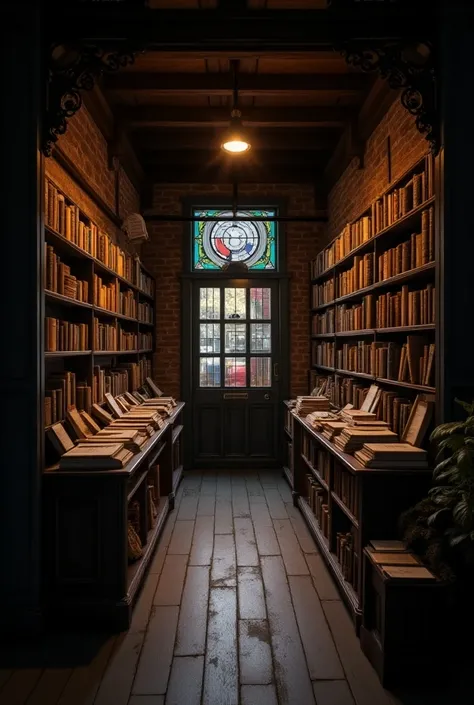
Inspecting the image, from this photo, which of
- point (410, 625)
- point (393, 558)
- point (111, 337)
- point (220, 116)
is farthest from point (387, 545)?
point (220, 116)

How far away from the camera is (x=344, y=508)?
367cm

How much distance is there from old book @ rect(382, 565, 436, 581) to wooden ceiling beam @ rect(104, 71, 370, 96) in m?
4.16

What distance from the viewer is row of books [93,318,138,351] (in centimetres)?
455

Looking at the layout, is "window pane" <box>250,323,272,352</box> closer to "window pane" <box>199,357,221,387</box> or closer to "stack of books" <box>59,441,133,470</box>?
"window pane" <box>199,357,221,387</box>

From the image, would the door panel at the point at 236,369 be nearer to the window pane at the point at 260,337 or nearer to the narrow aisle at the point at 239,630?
the window pane at the point at 260,337

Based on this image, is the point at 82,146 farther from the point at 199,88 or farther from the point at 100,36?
the point at 100,36

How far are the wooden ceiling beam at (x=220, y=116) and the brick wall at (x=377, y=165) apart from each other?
525mm

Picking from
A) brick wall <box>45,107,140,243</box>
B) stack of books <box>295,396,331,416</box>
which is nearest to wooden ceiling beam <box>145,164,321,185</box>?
brick wall <box>45,107,140,243</box>

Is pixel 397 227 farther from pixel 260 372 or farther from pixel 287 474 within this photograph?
pixel 260 372

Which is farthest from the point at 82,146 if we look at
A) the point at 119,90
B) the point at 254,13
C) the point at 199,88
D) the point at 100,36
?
the point at 254,13

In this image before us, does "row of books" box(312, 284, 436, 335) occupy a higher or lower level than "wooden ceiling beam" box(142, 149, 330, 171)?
lower

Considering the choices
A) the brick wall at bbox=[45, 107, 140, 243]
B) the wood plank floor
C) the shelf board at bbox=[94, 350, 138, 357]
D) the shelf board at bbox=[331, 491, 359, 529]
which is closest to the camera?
the wood plank floor

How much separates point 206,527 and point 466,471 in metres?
2.97

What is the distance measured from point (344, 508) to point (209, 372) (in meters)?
4.28
